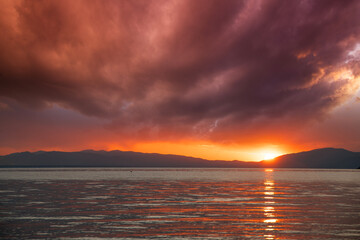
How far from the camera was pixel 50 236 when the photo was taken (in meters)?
20.5

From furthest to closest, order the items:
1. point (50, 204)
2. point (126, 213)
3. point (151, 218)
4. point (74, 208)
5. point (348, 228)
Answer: point (50, 204) → point (74, 208) → point (126, 213) → point (151, 218) → point (348, 228)

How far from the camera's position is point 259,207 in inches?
1357

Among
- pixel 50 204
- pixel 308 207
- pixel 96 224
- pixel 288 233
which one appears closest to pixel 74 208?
pixel 50 204

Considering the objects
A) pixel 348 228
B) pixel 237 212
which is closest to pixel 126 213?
pixel 237 212

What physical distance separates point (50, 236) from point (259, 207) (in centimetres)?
2129

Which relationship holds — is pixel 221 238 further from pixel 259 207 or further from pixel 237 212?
pixel 259 207

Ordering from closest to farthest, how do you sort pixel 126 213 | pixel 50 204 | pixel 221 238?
pixel 221 238
pixel 126 213
pixel 50 204

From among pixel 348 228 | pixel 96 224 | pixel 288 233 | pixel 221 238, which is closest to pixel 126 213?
pixel 96 224

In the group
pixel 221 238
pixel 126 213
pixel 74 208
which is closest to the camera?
pixel 221 238

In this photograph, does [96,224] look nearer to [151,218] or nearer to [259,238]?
[151,218]

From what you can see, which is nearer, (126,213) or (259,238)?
(259,238)

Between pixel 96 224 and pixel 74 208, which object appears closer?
pixel 96 224

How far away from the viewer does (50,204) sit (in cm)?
3647

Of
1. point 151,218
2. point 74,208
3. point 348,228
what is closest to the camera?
point 348,228
